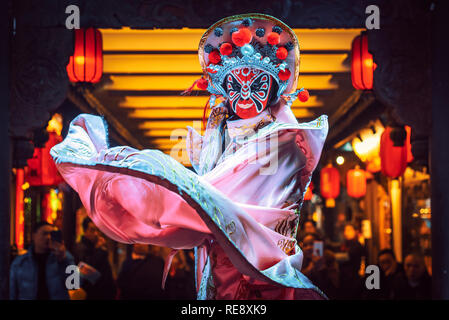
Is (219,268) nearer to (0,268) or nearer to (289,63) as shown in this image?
(289,63)

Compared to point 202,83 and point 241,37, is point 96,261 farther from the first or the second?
point 241,37

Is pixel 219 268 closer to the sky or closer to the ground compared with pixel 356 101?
closer to the ground

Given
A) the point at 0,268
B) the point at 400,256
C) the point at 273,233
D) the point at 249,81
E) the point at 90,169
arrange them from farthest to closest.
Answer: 1. the point at 400,256
2. the point at 0,268
3. the point at 249,81
4. the point at 273,233
5. the point at 90,169

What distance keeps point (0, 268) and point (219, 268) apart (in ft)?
7.87

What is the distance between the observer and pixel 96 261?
6270 mm

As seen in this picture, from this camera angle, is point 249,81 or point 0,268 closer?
point 249,81

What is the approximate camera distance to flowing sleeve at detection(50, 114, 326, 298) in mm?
2662

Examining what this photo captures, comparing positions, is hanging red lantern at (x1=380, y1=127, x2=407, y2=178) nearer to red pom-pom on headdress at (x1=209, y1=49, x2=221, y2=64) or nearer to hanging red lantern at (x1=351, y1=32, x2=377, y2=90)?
hanging red lantern at (x1=351, y1=32, x2=377, y2=90)

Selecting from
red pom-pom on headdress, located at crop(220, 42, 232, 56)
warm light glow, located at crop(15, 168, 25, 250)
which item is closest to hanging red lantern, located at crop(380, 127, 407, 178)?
red pom-pom on headdress, located at crop(220, 42, 232, 56)

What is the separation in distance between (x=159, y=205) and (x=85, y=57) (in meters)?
3.17

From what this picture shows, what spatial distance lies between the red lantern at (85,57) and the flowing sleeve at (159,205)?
112 inches

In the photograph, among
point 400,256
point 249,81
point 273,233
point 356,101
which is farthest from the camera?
point 400,256

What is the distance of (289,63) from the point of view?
11.2 feet

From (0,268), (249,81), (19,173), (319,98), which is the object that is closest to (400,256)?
(319,98)
